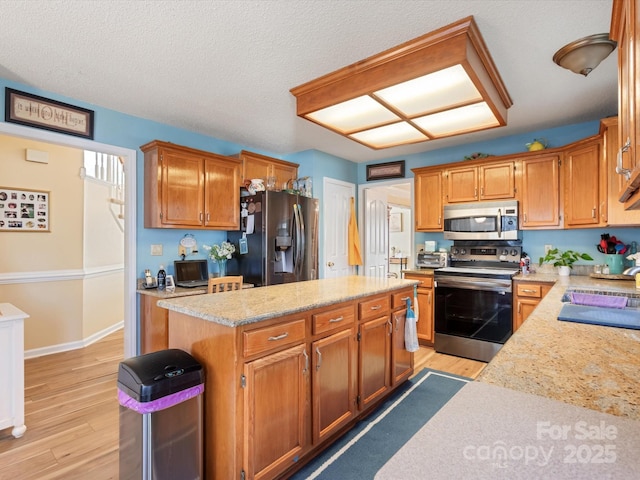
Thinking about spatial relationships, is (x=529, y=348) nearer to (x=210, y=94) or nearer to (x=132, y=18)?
(x=132, y=18)

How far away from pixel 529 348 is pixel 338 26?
6.18 feet

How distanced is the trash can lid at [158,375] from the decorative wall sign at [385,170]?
4002 millimetres

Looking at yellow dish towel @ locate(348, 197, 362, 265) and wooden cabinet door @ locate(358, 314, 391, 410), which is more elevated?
yellow dish towel @ locate(348, 197, 362, 265)

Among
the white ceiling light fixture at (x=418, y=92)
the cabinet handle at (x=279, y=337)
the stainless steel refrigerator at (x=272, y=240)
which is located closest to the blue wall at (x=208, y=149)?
the stainless steel refrigerator at (x=272, y=240)

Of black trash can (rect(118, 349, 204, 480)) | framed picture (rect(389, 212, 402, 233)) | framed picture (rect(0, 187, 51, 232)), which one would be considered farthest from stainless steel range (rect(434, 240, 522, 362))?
framed picture (rect(0, 187, 51, 232))

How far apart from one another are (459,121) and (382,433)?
238cm

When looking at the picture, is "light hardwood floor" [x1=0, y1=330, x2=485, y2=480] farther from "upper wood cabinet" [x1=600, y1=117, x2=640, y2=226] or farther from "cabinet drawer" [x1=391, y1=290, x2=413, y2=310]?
"upper wood cabinet" [x1=600, y1=117, x2=640, y2=226]

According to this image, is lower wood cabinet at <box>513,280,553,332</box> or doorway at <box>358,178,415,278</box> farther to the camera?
doorway at <box>358,178,415,278</box>

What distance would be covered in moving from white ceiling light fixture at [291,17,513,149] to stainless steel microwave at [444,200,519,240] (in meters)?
1.27

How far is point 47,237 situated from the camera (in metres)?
3.89

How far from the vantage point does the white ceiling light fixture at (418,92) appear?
1.95m

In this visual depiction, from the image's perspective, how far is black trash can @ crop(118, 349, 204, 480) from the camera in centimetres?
150

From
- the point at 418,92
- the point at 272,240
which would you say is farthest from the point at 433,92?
the point at 272,240

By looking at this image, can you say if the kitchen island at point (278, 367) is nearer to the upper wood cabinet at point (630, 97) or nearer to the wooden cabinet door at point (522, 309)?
the upper wood cabinet at point (630, 97)
